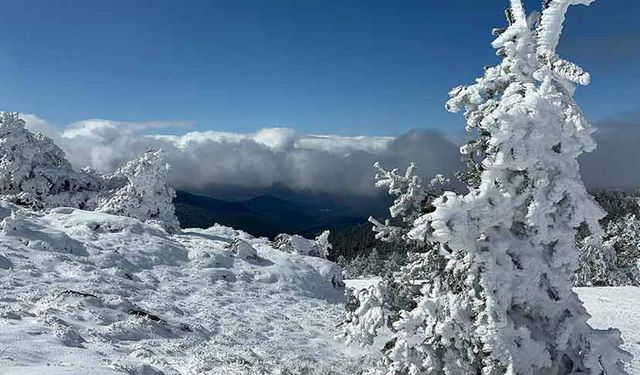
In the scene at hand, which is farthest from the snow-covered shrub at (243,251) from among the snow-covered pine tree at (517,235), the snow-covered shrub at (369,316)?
the snow-covered pine tree at (517,235)

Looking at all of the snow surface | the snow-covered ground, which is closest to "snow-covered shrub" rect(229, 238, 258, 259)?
the snow-covered ground

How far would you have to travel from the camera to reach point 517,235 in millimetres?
10055

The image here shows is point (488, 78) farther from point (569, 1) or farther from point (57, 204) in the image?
point (57, 204)

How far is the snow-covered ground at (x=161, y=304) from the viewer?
15172 millimetres

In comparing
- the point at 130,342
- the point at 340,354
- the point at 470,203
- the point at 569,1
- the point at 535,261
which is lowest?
the point at 340,354

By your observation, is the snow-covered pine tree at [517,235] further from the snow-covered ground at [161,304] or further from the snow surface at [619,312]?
the snow surface at [619,312]

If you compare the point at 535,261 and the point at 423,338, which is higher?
the point at 535,261

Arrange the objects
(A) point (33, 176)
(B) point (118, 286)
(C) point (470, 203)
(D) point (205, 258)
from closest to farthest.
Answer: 1. (C) point (470, 203)
2. (B) point (118, 286)
3. (D) point (205, 258)
4. (A) point (33, 176)

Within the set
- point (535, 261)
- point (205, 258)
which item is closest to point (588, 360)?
point (535, 261)

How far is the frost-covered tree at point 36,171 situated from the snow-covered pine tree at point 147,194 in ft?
22.2

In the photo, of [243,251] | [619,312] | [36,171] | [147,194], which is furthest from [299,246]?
[36,171]

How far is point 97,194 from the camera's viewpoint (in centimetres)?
5109

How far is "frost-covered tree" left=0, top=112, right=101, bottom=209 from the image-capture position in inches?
1887

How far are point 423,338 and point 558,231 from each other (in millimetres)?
3091
